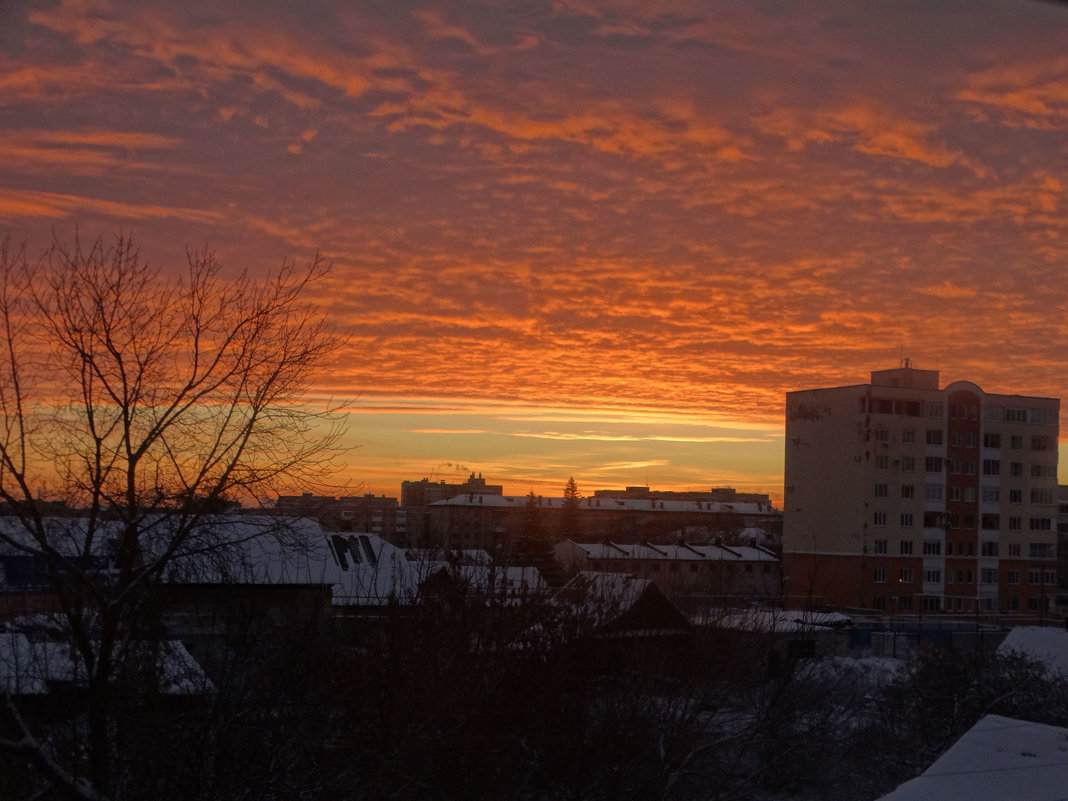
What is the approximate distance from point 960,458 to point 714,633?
138ft

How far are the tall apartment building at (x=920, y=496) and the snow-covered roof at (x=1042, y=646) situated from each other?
24200mm

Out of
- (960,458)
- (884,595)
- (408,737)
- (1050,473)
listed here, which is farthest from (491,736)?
A: (1050,473)

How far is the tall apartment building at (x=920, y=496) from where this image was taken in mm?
50562

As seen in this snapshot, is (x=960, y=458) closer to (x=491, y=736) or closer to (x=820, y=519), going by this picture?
(x=820, y=519)

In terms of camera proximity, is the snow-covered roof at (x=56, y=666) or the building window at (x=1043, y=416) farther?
the building window at (x=1043, y=416)

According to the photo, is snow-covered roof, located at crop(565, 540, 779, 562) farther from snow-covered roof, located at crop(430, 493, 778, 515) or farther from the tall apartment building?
snow-covered roof, located at crop(430, 493, 778, 515)

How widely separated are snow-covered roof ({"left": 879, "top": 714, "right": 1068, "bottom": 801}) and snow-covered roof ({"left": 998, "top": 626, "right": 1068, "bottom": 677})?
1549 cm

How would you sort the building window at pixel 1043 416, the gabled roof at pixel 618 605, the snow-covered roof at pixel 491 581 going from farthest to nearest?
the building window at pixel 1043 416 < the gabled roof at pixel 618 605 < the snow-covered roof at pixel 491 581

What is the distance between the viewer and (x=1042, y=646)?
23750 mm

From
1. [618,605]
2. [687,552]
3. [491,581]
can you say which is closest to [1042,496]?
[687,552]

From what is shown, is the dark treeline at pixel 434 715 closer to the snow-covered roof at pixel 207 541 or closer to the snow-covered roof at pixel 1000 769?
the snow-covered roof at pixel 207 541

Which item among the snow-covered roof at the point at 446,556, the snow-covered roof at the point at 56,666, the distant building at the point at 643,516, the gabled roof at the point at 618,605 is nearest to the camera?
the snow-covered roof at the point at 56,666

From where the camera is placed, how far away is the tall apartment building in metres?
50.6

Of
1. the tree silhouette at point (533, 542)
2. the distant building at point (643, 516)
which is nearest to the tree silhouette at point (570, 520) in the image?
the distant building at point (643, 516)
